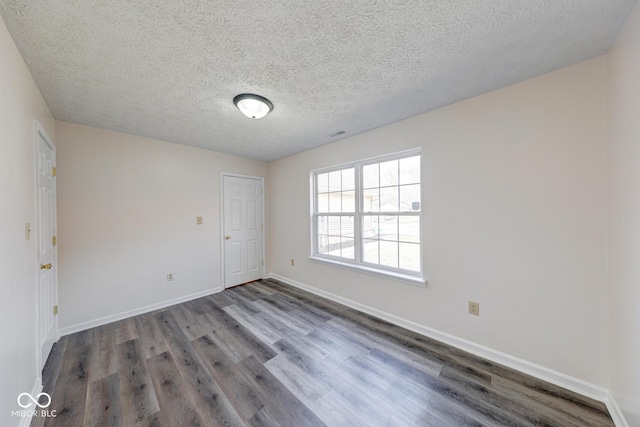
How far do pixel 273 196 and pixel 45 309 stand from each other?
119 inches

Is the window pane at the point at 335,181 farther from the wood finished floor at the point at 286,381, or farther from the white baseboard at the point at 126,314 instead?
the white baseboard at the point at 126,314

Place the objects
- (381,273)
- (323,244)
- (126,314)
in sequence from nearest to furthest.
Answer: (381,273) → (126,314) → (323,244)

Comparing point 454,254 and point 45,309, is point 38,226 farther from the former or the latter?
point 454,254

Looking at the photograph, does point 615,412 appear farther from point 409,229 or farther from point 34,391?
point 34,391

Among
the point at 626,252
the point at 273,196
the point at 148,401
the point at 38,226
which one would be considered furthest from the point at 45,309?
the point at 626,252

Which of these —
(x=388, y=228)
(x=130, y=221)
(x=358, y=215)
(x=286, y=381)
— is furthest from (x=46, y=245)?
(x=388, y=228)

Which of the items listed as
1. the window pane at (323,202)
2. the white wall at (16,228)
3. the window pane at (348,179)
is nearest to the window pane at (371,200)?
the window pane at (348,179)

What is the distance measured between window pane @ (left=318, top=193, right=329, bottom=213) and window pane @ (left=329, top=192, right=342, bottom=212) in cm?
6

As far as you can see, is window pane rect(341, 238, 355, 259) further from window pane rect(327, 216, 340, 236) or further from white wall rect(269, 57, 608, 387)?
white wall rect(269, 57, 608, 387)

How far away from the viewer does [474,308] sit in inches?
80.2

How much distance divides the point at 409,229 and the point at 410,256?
30 centimetres

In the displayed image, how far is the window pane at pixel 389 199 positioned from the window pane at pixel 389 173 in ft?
0.24

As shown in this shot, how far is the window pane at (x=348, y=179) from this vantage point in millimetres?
3125

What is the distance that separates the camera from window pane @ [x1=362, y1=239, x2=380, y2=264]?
2845mm
